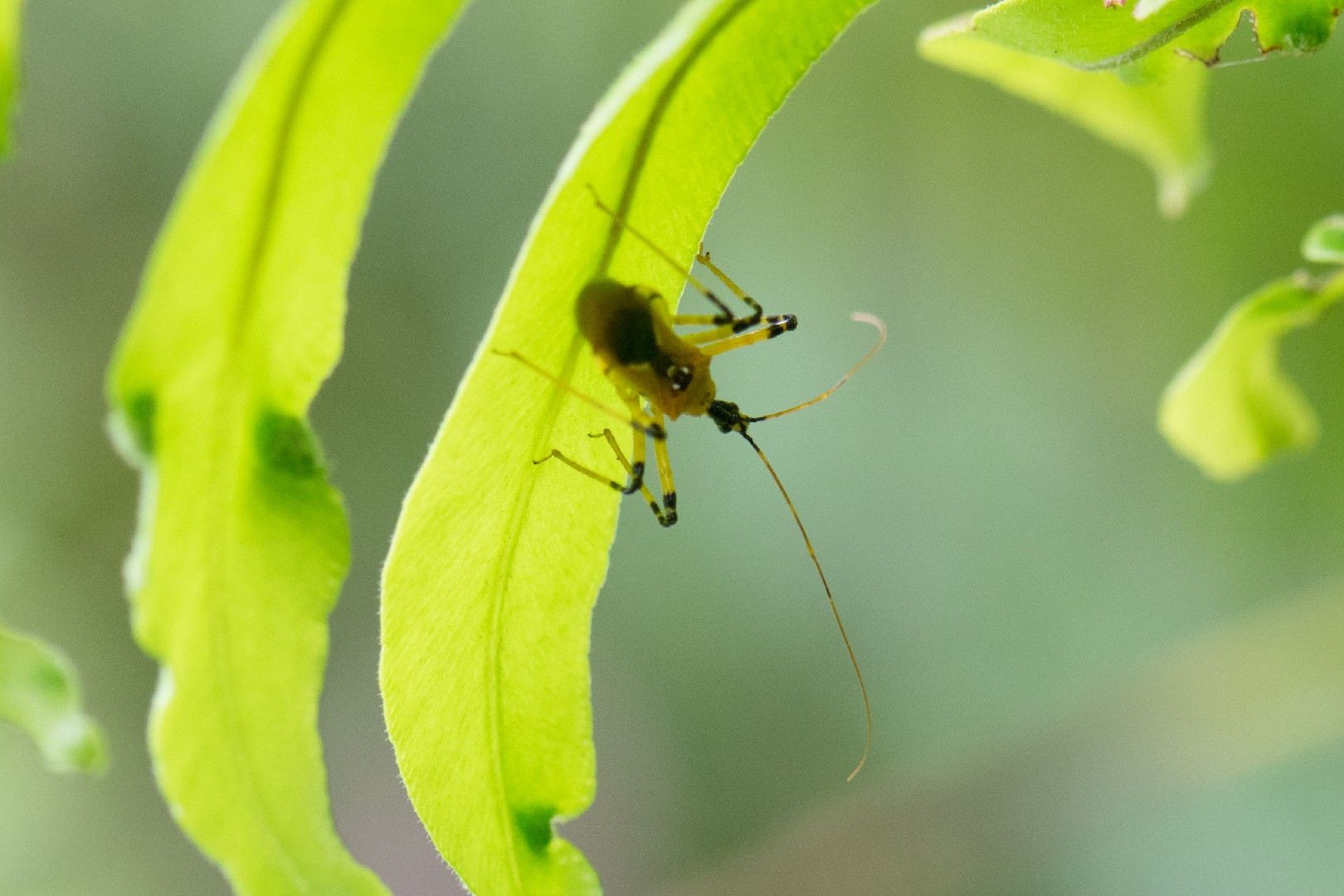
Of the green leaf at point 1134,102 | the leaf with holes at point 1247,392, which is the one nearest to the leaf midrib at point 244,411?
the green leaf at point 1134,102

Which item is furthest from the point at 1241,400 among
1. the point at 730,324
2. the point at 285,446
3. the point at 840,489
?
the point at 840,489

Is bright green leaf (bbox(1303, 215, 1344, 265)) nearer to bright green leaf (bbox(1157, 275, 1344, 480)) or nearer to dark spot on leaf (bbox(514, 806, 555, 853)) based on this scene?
bright green leaf (bbox(1157, 275, 1344, 480))

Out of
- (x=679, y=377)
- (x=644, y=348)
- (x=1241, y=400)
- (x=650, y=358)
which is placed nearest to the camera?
(x=1241, y=400)

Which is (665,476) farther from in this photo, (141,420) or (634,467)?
(141,420)

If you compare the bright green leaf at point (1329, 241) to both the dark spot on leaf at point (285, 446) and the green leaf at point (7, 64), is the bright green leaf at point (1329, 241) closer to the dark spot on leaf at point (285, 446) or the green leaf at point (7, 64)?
the dark spot on leaf at point (285, 446)

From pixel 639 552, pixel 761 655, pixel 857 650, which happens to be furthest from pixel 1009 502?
pixel 639 552

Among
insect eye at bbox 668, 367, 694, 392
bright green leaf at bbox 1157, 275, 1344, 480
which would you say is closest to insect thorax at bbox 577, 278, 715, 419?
insect eye at bbox 668, 367, 694, 392
